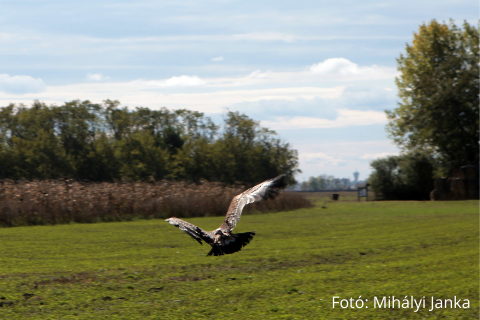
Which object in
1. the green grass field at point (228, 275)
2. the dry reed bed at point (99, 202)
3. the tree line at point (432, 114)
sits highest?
the tree line at point (432, 114)

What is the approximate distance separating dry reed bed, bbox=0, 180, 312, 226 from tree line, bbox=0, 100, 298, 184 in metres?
21.8

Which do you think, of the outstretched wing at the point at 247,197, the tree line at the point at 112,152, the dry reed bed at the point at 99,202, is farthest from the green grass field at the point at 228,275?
the tree line at the point at 112,152

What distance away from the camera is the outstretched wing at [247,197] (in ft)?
25.2

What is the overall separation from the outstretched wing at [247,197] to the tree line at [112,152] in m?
41.4

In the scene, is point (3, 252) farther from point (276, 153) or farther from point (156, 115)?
point (156, 115)

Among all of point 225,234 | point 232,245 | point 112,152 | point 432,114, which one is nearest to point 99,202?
point 225,234

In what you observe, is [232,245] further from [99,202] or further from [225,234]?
[99,202]

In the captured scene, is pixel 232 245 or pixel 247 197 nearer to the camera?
pixel 232 245

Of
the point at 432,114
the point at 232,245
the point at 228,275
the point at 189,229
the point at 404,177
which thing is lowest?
the point at 228,275

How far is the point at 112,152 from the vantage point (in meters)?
56.4

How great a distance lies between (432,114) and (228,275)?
159ft

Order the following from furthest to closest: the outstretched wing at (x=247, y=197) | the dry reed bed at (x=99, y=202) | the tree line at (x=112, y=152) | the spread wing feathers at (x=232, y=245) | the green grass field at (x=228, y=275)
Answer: the tree line at (x=112, y=152)
the dry reed bed at (x=99, y=202)
the green grass field at (x=228, y=275)
the outstretched wing at (x=247, y=197)
the spread wing feathers at (x=232, y=245)

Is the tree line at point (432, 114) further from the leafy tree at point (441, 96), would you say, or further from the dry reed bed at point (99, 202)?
the dry reed bed at point (99, 202)

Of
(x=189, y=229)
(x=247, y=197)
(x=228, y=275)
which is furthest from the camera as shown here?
(x=228, y=275)
